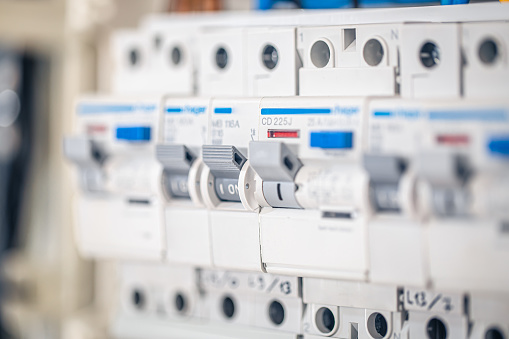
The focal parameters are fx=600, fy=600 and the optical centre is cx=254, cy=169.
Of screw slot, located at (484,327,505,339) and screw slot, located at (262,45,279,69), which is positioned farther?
screw slot, located at (262,45,279,69)

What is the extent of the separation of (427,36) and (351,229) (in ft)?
0.83

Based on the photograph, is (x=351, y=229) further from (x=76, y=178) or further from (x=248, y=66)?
(x=76, y=178)

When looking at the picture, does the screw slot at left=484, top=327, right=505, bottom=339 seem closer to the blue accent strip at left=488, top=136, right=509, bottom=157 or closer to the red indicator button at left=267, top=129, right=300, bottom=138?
the blue accent strip at left=488, top=136, right=509, bottom=157

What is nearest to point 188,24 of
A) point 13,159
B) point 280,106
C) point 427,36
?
point 280,106

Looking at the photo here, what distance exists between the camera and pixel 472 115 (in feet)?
2.18

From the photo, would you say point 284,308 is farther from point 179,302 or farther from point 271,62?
point 271,62

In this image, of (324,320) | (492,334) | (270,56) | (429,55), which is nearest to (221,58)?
(270,56)

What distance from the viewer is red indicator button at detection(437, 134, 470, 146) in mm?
667

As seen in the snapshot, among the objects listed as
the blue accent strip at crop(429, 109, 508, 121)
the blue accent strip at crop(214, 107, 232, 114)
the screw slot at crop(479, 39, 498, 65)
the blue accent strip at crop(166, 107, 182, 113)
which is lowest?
the blue accent strip at crop(429, 109, 508, 121)

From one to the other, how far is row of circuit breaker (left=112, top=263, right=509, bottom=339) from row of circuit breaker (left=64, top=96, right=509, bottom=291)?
0.20 feet

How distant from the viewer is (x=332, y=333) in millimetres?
830

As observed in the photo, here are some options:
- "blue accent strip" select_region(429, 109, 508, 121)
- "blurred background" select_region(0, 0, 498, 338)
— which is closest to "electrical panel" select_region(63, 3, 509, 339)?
"blue accent strip" select_region(429, 109, 508, 121)

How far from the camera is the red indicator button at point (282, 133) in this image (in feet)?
2.56

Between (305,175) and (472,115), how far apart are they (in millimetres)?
212
